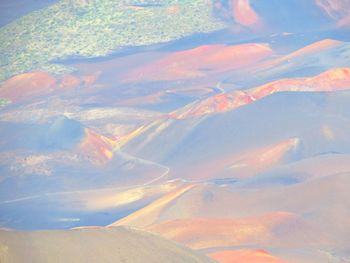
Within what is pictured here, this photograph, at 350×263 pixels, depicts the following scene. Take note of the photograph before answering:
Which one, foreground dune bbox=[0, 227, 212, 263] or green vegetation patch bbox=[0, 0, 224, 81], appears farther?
green vegetation patch bbox=[0, 0, 224, 81]

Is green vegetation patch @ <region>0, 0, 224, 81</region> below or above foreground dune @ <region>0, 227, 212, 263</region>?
above

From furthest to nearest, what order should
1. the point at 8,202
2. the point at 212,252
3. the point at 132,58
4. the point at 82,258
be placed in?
the point at 132,58, the point at 8,202, the point at 212,252, the point at 82,258

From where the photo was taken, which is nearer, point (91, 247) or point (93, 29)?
point (91, 247)

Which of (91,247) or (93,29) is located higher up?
(93,29)

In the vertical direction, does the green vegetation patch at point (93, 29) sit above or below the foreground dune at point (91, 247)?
above

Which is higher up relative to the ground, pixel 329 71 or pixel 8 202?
pixel 329 71

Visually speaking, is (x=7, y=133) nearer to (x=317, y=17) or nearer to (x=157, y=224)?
(x=157, y=224)

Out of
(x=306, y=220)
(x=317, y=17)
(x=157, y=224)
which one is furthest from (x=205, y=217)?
(x=317, y=17)

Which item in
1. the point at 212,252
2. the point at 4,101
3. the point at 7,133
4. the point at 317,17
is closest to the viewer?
the point at 212,252

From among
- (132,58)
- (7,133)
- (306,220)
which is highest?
(132,58)

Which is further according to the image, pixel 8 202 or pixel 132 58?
pixel 132 58

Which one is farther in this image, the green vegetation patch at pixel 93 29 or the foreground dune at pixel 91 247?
the green vegetation patch at pixel 93 29
